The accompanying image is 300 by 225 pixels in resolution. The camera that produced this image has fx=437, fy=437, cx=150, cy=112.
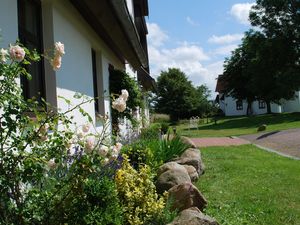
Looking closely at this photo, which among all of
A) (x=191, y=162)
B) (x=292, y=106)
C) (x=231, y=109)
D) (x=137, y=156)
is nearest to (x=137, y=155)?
(x=137, y=156)

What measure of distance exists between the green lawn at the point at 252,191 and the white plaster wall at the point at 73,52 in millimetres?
2331

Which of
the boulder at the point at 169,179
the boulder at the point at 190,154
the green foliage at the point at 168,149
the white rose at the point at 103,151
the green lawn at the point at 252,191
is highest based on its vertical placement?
the white rose at the point at 103,151

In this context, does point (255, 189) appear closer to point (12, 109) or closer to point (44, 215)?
point (44, 215)

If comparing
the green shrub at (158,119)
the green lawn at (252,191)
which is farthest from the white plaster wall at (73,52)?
the green shrub at (158,119)

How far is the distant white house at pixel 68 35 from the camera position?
15.3 feet

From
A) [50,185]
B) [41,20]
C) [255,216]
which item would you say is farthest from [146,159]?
[50,185]

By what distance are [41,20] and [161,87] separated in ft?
181

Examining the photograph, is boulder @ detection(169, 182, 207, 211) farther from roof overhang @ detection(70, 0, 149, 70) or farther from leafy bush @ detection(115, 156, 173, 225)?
roof overhang @ detection(70, 0, 149, 70)

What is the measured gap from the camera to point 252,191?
749 centimetres

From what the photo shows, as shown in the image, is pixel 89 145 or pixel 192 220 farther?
pixel 192 220

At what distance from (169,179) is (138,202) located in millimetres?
1642

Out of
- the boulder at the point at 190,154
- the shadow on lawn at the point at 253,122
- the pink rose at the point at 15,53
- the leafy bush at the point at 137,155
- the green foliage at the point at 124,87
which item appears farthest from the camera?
the shadow on lawn at the point at 253,122

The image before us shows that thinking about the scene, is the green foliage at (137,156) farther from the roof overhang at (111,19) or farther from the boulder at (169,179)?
the roof overhang at (111,19)

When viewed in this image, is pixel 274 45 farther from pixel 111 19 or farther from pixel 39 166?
pixel 39 166
